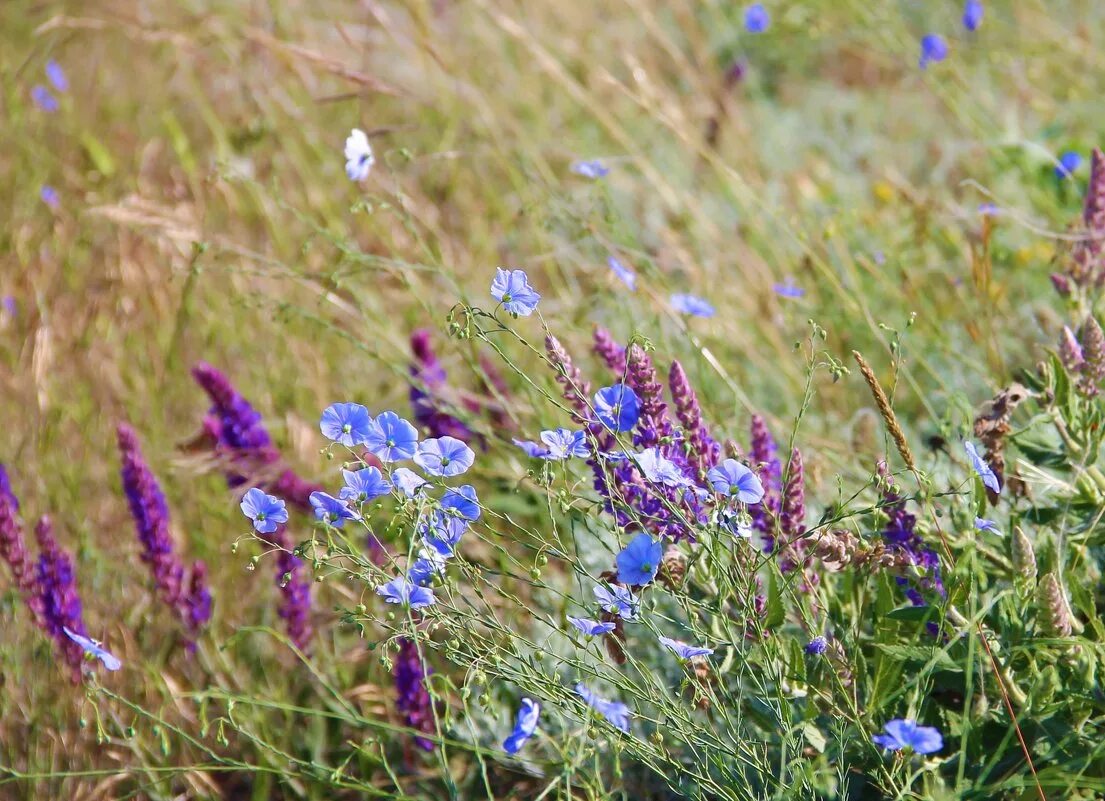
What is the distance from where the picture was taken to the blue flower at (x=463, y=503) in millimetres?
1344

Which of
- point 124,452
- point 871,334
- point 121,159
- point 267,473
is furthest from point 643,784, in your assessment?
point 121,159

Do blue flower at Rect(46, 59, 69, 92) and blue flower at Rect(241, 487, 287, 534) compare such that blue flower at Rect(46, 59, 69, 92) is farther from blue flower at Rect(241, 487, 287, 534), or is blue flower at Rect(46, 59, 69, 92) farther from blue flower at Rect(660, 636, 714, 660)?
blue flower at Rect(660, 636, 714, 660)

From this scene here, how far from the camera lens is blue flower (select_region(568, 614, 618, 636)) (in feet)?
4.22

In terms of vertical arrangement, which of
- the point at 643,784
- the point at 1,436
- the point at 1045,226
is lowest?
the point at 1,436

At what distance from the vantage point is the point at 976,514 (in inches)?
59.4

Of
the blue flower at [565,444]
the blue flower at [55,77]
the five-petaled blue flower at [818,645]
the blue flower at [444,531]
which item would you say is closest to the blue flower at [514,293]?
the blue flower at [565,444]

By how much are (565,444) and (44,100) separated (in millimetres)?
3006

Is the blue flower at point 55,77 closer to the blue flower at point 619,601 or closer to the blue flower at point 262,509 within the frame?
the blue flower at point 262,509

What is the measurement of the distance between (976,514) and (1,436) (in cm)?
219

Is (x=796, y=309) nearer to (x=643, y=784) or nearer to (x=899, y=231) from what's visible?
(x=899, y=231)

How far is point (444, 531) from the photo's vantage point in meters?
1.39

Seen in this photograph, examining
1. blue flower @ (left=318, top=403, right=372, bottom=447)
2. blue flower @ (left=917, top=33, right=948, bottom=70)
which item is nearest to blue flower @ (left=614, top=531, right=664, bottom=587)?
blue flower @ (left=318, top=403, right=372, bottom=447)

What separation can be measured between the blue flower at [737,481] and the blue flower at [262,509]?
0.52 metres

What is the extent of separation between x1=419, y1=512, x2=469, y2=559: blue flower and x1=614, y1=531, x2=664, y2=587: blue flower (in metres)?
0.19
